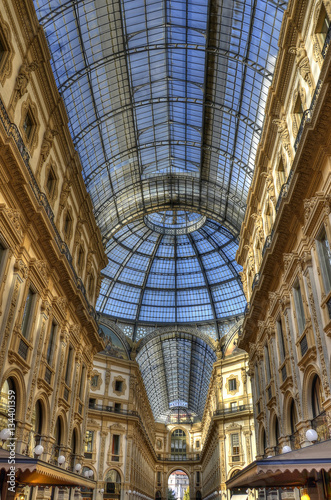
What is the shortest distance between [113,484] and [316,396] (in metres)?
35.8

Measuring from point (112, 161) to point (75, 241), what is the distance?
1210 centimetres

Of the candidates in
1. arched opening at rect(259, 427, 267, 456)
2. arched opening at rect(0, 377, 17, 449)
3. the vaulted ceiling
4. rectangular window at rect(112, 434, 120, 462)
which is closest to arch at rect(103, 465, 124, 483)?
rectangular window at rect(112, 434, 120, 462)

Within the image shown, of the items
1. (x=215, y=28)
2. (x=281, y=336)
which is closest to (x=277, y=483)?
(x=281, y=336)

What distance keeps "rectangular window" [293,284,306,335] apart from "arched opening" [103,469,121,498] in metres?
35.5

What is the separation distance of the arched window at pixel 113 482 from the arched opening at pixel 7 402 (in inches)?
1279

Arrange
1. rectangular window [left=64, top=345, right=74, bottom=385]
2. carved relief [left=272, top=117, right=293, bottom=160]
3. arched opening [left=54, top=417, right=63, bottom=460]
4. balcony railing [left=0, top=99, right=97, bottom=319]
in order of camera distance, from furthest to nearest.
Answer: rectangular window [left=64, top=345, right=74, bottom=385]
arched opening [left=54, top=417, right=63, bottom=460]
carved relief [left=272, top=117, right=293, bottom=160]
balcony railing [left=0, top=99, right=97, bottom=319]

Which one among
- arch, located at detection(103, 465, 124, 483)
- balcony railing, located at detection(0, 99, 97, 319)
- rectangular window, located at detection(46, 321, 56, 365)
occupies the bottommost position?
arch, located at detection(103, 465, 124, 483)

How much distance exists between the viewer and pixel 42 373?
22281 mm

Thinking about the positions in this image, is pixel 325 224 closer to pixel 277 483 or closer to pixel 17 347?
pixel 277 483

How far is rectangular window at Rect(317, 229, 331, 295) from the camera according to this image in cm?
1691

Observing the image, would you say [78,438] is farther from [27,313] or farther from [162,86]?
[162,86]

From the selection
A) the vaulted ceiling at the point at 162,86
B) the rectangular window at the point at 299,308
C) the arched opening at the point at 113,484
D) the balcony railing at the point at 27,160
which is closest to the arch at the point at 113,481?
the arched opening at the point at 113,484

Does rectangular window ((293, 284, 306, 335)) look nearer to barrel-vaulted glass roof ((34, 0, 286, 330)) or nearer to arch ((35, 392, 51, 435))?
arch ((35, 392, 51, 435))

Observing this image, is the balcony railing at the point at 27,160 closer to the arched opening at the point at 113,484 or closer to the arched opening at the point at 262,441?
the arched opening at the point at 262,441
